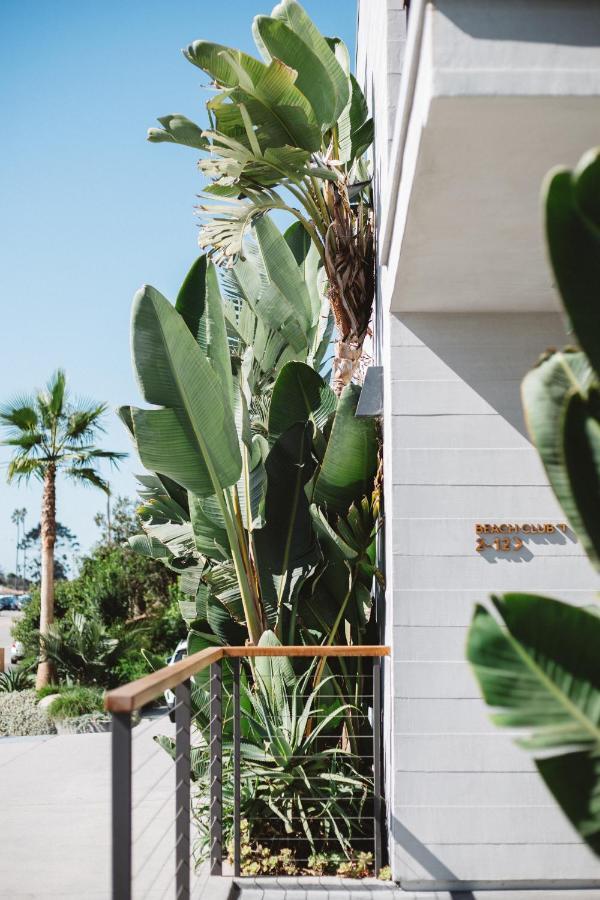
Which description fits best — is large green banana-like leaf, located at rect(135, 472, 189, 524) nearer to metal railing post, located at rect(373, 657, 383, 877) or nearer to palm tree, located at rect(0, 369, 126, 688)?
metal railing post, located at rect(373, 657, 383, 877)

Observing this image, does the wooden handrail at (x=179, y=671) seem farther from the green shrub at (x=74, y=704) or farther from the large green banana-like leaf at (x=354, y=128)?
the green shrub at (x=74, y=704)

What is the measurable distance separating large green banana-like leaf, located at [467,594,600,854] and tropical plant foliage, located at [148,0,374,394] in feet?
12.5

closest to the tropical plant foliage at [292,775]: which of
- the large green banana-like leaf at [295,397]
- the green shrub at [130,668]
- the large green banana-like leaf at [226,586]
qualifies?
the large green banana-like leaf at [226,586]

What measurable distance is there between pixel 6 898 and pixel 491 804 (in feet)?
8.67

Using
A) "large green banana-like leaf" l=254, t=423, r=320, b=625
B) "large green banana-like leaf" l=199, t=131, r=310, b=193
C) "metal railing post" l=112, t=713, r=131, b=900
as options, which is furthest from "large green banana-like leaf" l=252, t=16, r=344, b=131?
"metal railing post" l=112, t=713, r=131, b=900

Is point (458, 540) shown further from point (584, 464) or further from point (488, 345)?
point (584, 464)

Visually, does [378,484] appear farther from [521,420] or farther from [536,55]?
[536,55]

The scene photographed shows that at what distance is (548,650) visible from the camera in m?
1.81

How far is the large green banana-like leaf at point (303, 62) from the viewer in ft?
16.5

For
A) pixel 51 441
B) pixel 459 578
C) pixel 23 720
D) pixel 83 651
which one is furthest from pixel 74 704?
pixel 459 578

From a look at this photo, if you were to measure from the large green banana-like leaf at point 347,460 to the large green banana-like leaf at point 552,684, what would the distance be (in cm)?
326

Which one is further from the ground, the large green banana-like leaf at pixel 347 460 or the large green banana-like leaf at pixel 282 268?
the large green banana-like leaf at pixel 282 268

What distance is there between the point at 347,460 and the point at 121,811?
3.12m

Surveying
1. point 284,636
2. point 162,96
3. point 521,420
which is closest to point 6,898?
point 284,636
